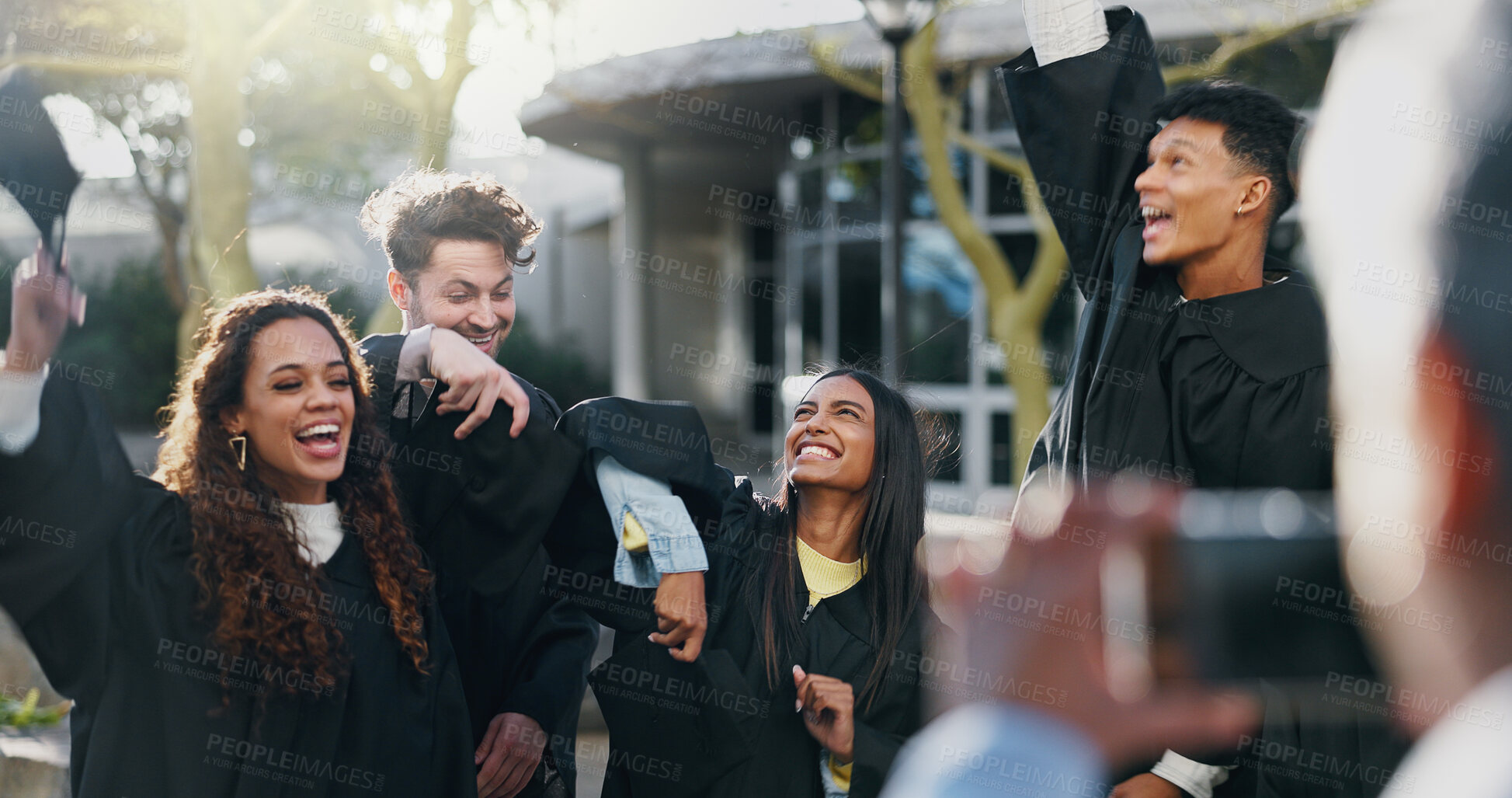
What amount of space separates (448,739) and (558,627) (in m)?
0.43

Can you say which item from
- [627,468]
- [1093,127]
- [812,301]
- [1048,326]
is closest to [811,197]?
[812,301]

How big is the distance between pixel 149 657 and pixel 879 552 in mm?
1430

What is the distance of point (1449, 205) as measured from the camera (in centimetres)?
62

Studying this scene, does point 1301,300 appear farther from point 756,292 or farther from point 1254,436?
point 756,292

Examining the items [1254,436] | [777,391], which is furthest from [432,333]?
[777,391]

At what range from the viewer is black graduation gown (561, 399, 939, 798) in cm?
222

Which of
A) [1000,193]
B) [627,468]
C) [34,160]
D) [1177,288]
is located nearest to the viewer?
[34,160]

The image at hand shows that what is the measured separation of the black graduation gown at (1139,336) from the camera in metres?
2.13

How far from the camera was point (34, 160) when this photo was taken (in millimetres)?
1729

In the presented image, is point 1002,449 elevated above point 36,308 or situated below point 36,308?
below

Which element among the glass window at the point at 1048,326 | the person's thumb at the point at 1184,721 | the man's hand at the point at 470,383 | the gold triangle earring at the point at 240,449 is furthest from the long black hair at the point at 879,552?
the glass window at the point at 1048,326

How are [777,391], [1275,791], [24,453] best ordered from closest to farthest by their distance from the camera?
1. [24,453]
2. [1275,791]
3. [777,391]

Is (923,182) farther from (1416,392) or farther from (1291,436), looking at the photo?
(1416,392)

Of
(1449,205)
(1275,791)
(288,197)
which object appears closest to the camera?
(1449,205)
